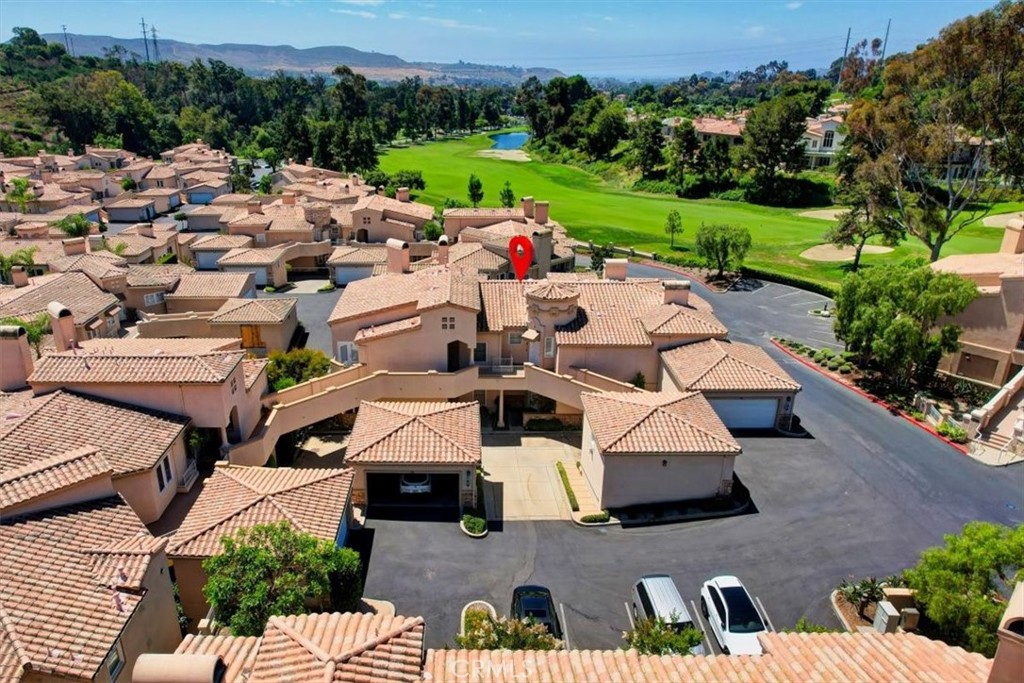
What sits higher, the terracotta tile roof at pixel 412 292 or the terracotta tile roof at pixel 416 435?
the terracotta tile roof at pixel 412 292

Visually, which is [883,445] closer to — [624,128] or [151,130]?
[624,128]

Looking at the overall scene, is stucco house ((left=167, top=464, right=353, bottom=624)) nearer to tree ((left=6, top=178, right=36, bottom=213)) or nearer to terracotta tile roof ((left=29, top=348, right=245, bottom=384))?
terracotta tile roof ((left=29, top=348, right=245, bottom=384))

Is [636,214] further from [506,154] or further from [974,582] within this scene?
[974,582]

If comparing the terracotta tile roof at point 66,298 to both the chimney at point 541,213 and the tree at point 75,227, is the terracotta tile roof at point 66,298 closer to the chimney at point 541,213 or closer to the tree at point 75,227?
the tree at point 75,227

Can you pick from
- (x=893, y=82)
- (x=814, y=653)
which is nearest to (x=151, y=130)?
(x=893, y=82)

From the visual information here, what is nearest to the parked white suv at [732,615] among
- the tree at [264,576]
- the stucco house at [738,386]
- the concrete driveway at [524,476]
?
the concrete driveway at [524,476]

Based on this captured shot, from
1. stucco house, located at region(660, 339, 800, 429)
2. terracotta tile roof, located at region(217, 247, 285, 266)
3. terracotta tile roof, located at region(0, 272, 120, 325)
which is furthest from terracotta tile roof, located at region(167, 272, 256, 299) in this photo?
stucco house, located at region(660, 339, 800, 429)
